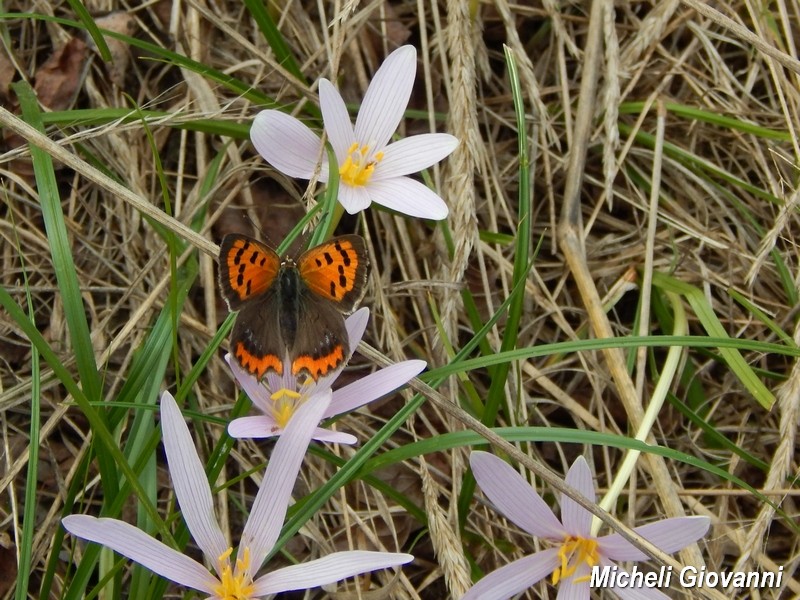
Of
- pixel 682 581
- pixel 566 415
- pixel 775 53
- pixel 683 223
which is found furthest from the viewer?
pixel 683 223

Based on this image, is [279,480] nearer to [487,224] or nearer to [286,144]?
[286,144]

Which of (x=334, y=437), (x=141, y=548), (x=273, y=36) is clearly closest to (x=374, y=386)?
(x=334, y=437)

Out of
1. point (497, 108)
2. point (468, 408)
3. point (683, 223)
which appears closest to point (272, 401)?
point (468, 408)

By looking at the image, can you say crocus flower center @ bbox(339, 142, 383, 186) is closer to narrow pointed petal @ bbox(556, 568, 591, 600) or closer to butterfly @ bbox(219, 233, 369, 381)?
butterfly @ bbox(219, 233, 369, 381)

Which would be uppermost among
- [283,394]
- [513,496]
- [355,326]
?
[355,326]

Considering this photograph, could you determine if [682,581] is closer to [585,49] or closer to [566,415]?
[566,415]

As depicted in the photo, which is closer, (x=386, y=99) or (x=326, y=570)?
(x=326, y=570)
